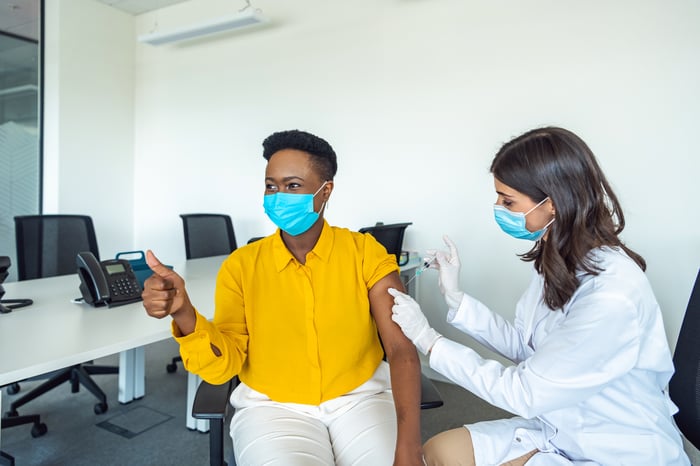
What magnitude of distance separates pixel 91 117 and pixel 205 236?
202cm

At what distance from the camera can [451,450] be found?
119cm

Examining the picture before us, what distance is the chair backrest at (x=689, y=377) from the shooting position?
1.23m

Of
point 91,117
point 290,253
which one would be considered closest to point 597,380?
point 290,253

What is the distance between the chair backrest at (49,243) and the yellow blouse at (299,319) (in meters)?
1.64

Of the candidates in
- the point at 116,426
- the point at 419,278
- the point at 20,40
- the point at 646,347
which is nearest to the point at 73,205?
the point at 20,40

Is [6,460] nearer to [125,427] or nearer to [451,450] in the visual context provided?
[125,427]

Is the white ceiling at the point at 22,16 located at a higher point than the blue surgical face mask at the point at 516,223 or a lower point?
higher

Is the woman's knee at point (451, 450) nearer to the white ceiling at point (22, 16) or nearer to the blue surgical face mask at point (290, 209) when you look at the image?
the blue surgical face mask at point (290, 209)

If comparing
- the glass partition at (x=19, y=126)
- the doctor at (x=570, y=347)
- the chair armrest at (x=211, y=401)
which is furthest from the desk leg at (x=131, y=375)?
the glass partition at (x=19, y=126)

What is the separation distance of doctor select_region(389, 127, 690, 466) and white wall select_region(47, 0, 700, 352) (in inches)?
72.8

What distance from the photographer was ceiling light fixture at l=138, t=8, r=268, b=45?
3500mm

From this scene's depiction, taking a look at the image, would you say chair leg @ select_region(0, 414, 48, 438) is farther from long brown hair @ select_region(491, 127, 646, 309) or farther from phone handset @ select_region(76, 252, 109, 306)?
long brown hair @ select_region(491, 127, 646, 309)

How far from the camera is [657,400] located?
1056 mm

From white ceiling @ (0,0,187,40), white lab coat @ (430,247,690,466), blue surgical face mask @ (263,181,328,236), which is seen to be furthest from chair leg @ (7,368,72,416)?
white ceiling @ (0,0,187,40)
